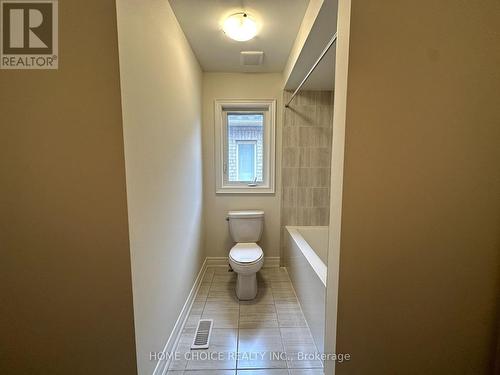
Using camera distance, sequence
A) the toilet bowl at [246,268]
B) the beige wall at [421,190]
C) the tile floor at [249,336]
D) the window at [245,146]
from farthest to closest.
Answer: the window at [245,146] → the toilet bowl at [246,268] → the tile floor at [249,336] → the beige wall at [421,190]

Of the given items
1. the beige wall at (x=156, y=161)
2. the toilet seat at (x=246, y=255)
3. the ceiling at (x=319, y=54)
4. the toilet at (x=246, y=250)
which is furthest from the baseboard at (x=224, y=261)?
the ceiling at (x=319, y=54)

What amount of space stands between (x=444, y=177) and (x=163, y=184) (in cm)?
144

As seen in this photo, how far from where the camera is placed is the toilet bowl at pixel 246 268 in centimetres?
194

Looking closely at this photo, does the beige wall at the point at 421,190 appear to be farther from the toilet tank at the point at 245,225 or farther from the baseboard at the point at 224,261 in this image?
the baseboard at the point at 224,261

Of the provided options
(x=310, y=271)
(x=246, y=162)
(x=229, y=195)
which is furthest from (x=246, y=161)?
(x=310, y=271)

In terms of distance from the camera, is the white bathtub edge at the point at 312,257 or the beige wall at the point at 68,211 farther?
the white bathtub edge at the point at 312,257

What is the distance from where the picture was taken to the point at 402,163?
912 mm

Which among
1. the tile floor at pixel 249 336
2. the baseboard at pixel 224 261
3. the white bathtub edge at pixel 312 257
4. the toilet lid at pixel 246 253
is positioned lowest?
the tile floor at pixel 249 336

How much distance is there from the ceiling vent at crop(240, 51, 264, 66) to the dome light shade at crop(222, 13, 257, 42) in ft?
1.33

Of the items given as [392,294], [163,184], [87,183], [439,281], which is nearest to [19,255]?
[87,183]

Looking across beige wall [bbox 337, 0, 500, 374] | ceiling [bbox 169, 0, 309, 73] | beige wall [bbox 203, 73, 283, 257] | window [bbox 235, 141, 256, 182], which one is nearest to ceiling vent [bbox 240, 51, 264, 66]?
ceiling [bbox 169, 0, 309, 73]

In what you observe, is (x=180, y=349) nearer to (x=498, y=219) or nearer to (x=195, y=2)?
(x=498, y=219)

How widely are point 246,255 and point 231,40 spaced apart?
1.96m

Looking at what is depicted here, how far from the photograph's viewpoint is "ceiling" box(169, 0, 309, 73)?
4.79 feet
